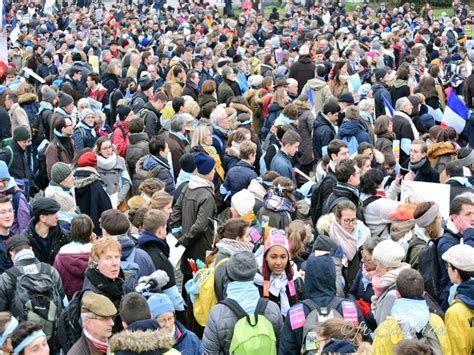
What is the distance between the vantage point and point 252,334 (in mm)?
6227

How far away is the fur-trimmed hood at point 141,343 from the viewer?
514 cm

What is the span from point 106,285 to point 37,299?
0.53 meters

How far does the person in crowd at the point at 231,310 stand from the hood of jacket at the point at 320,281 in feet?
0.96

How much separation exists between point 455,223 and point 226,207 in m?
3.22

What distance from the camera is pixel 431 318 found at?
615 centimetres

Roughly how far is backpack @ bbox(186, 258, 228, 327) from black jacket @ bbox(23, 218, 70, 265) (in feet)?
4.49

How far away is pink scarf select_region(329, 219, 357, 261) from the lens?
26.2 feet

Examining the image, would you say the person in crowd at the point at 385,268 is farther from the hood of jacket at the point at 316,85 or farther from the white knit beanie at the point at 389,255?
the hood of jacket at the point at 316,85

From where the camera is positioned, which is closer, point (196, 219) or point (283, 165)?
point (196, 219)

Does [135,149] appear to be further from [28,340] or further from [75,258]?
[28,340]

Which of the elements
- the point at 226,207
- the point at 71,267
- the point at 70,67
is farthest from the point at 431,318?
the point at 70,67

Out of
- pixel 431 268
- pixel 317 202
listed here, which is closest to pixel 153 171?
pixel 317 202

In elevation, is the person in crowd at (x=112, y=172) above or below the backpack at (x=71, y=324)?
below

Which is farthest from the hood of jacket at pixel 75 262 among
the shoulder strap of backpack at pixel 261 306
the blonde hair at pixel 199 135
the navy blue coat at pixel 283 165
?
the blonde hair at pixel 199 135
